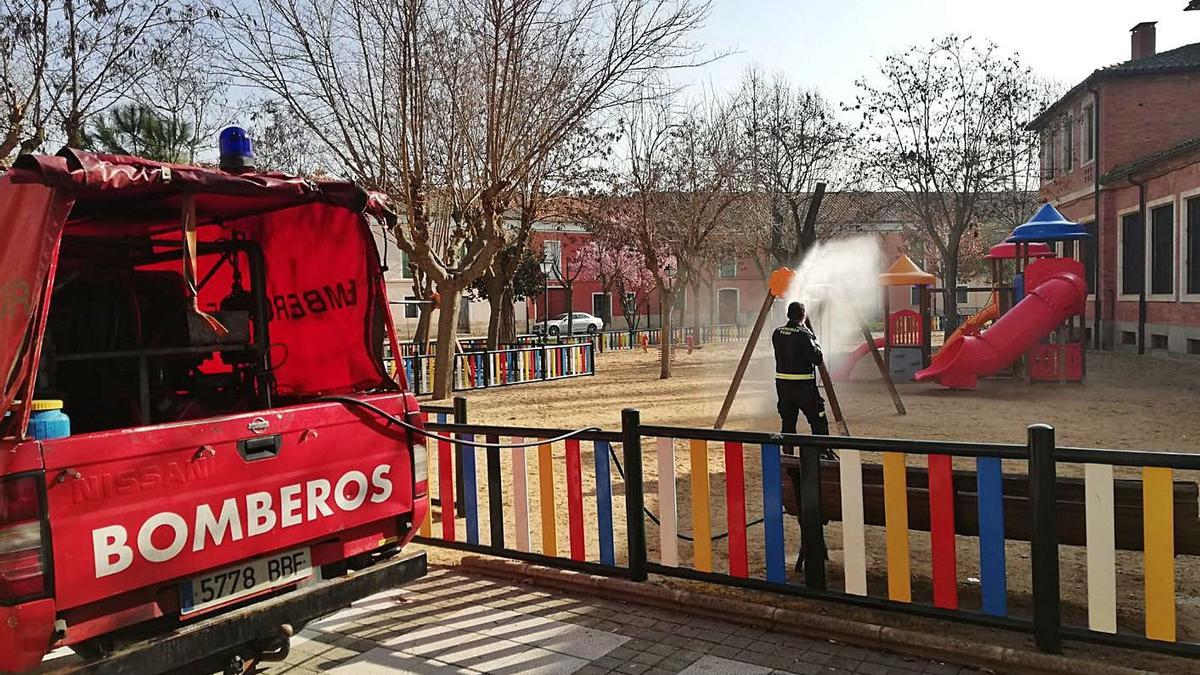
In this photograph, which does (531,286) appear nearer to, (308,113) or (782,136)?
(782,136)

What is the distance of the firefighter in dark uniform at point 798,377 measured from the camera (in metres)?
8.50

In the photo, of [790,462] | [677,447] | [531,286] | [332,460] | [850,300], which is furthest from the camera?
[531,286]

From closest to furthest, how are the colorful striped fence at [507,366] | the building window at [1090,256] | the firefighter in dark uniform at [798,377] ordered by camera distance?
the firefighter in dark uniform at [798,377] < the colorful striped fence at [507,366] < the building window at [1090,256]

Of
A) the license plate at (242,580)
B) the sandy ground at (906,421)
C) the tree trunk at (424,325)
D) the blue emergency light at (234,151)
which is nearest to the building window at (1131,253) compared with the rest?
the sandy ground at (906,421)

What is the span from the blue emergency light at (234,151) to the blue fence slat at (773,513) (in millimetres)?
3070

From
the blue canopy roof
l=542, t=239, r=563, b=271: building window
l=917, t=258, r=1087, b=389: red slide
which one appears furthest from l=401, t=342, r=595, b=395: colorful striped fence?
l=542, t=239, r=563, b=271: building window

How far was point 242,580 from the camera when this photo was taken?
366 centimetres

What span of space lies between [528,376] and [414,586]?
16105 mm

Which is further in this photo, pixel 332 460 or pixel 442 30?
pixel 442 30

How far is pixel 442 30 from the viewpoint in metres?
14.0

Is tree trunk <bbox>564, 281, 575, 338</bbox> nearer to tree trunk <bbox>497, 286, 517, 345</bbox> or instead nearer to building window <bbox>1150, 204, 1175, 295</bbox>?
tree trunk <bbox>497, 286, 517, 345</bbox>

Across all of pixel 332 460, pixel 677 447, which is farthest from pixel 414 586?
pixel 677 447

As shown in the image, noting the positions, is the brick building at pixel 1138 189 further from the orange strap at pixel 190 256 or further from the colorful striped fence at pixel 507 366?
the orange strap at pixel 190 256

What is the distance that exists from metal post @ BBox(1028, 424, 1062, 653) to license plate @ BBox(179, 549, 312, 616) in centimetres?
334
